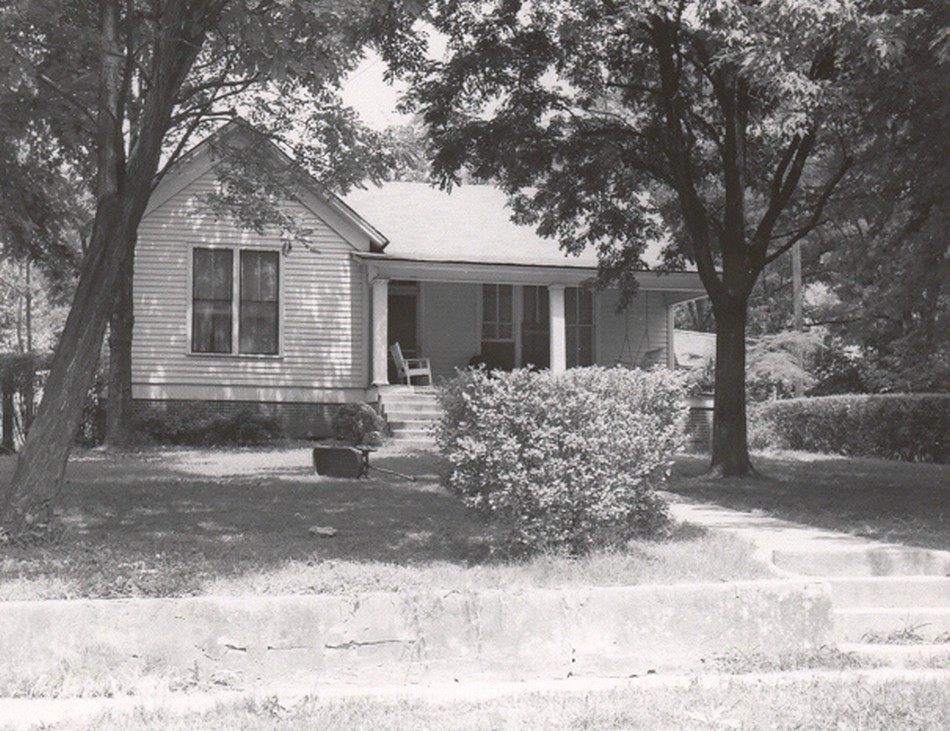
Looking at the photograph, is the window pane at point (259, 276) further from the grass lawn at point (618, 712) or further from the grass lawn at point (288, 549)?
the grass lawn at point (618, 712)

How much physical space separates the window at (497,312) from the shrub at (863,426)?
19.9 feet

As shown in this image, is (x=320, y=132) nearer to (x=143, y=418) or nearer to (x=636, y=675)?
(x=143, y=418)

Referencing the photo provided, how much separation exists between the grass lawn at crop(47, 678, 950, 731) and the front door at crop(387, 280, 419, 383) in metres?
20.0

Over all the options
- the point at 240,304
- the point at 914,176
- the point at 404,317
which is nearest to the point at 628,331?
the point at 404,317

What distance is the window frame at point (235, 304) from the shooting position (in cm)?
2291

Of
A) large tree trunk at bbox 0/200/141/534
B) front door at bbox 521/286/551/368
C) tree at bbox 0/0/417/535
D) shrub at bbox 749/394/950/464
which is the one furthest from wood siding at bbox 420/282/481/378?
large tree trunk at bbox 0/200/141/534

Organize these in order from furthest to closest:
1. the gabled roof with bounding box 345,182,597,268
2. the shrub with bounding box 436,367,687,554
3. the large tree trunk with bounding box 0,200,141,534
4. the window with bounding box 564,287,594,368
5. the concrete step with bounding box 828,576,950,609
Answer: the window with bounding box 564,287,594,368, the gabled roof with bounding box 345,182,597,268, the large tree trunk with bounding box 0,200,141,534, the shrub with bounding box 436,367,687,554, the concrete step with bounding box 828,576,950,609

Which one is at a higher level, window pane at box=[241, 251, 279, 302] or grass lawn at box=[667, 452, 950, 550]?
window pane at box=[241, 251, 279, 302]

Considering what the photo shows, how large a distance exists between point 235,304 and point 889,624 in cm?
1769

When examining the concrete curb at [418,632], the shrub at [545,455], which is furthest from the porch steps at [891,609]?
the shrub at [545,455]

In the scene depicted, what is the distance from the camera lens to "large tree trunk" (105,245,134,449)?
64.9 ft

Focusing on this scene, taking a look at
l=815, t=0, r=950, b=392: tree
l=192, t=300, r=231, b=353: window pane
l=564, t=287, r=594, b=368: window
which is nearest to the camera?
l=815, t=0, r=950, b=392: tree

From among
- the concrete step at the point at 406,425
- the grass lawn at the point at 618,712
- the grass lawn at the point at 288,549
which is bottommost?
the grass lawn at the point at 618,712

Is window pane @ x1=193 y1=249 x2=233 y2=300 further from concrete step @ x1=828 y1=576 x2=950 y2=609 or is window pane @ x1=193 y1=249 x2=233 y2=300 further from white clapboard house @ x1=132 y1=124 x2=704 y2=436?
concrete step @ x1=828 y1=576 x2=950 y2=609
